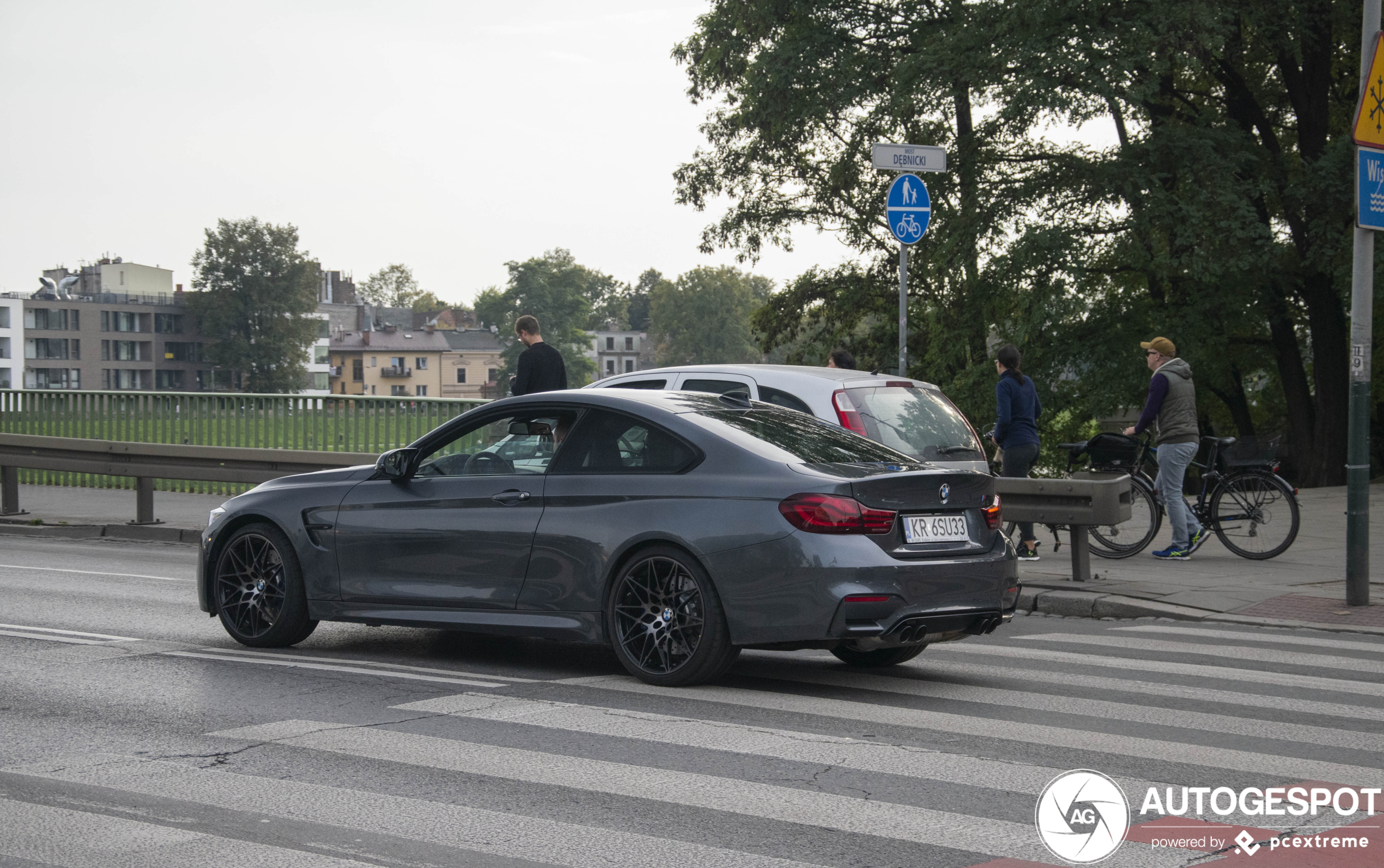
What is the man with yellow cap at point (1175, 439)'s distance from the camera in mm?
12875

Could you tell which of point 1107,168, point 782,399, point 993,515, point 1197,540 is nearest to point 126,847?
point 993,515

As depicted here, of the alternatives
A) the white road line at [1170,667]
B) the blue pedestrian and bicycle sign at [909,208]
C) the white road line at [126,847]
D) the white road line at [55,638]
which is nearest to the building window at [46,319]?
the blue pedestrian and bicycle sign at [909,208]

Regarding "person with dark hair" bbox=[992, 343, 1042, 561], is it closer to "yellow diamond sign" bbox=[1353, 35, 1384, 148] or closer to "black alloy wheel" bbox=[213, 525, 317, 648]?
"yellow diamond sign" bbox=[1353, 35, 1384, 148]

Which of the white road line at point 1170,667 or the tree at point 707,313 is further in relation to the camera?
the tree at point 707,313

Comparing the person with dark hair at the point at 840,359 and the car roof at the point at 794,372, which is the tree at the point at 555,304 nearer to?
the person with dark hair at the point at 840,359

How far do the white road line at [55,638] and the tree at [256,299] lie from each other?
124068 millimetres

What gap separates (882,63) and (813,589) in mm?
23162

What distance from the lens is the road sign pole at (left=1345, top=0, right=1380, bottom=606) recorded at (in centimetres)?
1002

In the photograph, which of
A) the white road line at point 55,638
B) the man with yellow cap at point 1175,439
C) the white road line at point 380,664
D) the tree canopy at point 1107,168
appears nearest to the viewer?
the white road line at point 380,664

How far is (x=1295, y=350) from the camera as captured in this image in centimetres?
2759

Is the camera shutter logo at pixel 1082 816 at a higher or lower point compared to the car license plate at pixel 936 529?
lower

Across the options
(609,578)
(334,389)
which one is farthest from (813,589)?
(334,389)

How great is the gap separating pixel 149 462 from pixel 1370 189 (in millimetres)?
12806

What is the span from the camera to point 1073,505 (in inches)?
451
